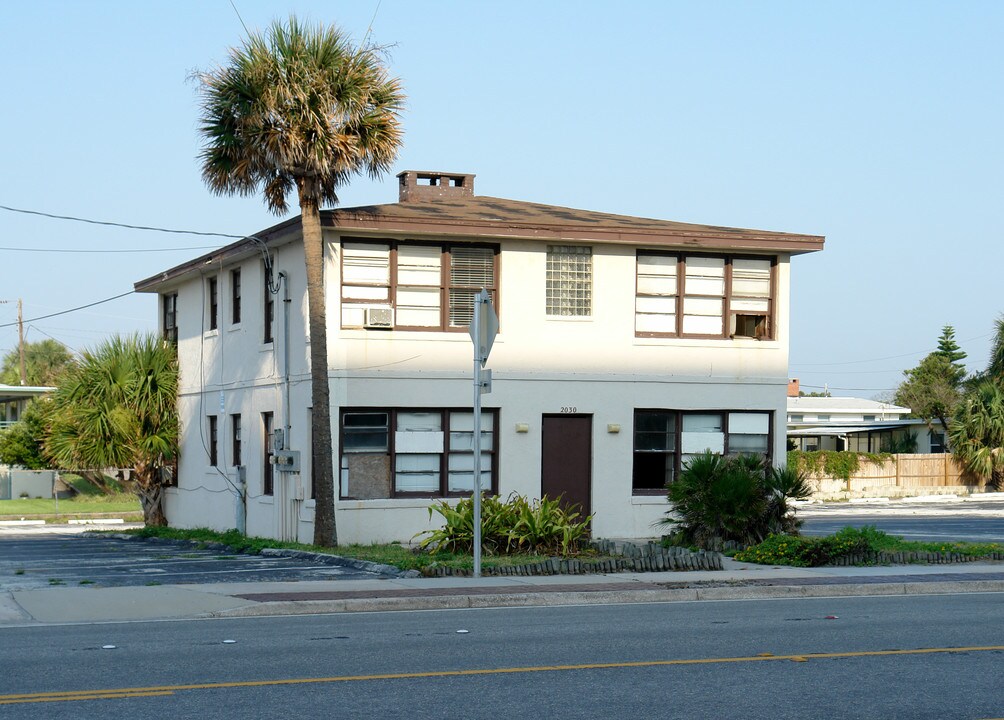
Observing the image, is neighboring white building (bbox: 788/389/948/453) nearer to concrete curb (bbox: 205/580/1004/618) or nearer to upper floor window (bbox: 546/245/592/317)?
upper floor window (bbox: 546/245/592/317)

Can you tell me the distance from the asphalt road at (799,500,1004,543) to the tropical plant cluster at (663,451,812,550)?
603 cm

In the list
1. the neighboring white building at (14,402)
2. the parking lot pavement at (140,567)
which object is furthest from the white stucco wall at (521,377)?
the neighboring white building at (14,402)

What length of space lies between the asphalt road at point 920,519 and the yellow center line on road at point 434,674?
14.7m

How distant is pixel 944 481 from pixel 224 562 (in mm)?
34132

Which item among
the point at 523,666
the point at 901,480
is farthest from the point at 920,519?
the point at 523,666

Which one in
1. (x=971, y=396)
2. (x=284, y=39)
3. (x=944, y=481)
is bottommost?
(x=944, y=481)

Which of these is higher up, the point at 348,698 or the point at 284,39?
the point at 284,39

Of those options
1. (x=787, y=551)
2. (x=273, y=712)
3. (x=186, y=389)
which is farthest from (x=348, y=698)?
(x=186, y=389)

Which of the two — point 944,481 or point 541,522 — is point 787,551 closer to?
point 541,522

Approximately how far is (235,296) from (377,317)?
20.9 feet

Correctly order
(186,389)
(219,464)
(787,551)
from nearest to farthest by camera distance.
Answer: (787,551) → (219,464) → (186,389)

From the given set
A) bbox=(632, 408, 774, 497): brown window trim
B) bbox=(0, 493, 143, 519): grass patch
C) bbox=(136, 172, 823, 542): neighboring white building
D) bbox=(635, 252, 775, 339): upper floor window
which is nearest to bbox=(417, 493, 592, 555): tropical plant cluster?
bbox=(136, 172, 823, 542): neighboring white building

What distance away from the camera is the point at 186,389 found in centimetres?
3161

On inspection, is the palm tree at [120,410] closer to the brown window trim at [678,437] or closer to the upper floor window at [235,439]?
the upper floor window at [235,439]
